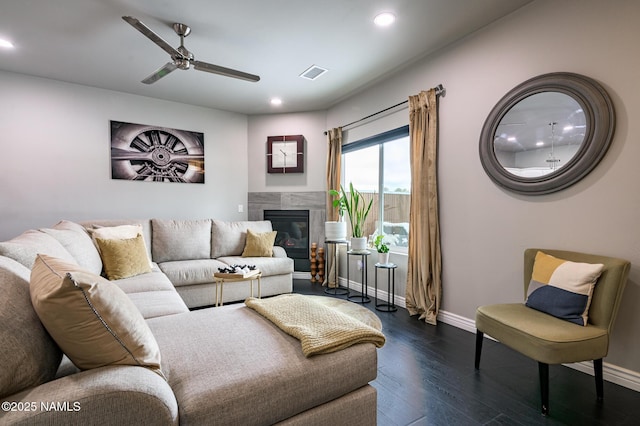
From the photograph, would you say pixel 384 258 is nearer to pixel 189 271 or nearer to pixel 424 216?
pixel 424 216

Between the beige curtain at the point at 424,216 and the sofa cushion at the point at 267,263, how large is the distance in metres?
1.61

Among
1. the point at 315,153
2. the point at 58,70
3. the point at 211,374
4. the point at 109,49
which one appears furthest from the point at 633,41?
the point at 58,70

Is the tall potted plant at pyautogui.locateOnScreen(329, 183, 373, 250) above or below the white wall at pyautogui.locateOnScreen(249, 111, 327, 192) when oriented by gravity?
below

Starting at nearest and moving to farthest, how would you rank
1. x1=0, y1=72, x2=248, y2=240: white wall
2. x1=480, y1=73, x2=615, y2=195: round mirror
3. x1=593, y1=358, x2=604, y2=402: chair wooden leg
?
1. x1=593, y1=358, x2=604, y2=402: chair wooden leg
2. x1=480, y1=73, x2=615, y2=195: round mirror
3. x1=0, y1=72, x2=248, y2=240: white wall

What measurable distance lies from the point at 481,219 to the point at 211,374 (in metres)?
2.52

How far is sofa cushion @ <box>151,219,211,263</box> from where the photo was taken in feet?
12.4

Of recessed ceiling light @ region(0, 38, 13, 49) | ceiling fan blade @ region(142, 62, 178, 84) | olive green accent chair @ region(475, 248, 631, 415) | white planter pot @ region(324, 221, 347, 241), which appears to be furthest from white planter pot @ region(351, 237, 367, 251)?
recessed ceiling light @ region(0, 38, 13, 49)

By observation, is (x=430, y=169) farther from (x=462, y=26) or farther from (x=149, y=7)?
(x=149, y=7)

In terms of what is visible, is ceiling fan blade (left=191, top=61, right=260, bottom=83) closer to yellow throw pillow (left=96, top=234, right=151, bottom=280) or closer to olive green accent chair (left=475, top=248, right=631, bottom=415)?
yellow throw pillow (left=96, top=234, right=151, bottom=280)

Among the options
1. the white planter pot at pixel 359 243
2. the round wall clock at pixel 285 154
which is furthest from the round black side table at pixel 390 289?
the round wall clock at pixel 285 154

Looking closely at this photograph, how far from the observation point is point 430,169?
308 centimetres

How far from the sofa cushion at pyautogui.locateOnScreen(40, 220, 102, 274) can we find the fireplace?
2.60 metres

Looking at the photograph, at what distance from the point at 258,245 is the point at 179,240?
1.01m

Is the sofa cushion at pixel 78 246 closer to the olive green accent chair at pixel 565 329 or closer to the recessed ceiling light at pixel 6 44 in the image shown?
the recessed ceiling light at pixel 6 44
